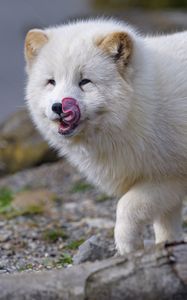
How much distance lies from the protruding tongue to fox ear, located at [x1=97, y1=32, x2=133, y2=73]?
0.44 meters

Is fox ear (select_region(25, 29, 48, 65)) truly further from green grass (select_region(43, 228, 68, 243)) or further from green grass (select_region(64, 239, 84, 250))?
green grass (select_region(43, 228, 68, 243))

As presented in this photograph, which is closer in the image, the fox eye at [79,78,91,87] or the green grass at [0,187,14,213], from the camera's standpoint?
the fox eye at [79,78,91,87]

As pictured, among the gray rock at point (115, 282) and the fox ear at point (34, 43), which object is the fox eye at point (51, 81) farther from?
the gray rock at point (115, 282)

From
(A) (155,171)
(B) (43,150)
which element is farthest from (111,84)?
(B) (43,150)

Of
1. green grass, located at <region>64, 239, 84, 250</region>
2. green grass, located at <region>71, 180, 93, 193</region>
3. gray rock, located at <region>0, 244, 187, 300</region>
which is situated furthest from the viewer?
green grass, located at <region>71, 180, 93, 193</region>

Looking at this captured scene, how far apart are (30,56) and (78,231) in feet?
6.82

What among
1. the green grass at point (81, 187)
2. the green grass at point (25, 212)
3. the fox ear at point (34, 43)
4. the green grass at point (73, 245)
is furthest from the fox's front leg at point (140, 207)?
the green grass at point (81, 187)

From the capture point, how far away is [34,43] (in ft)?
18.7

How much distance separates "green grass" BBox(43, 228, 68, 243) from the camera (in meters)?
7.00

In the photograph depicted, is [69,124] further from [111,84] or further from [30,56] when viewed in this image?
[30,56]

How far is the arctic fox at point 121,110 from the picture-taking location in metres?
5.31

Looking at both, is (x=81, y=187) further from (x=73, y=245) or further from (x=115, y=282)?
(x=115, y=282)

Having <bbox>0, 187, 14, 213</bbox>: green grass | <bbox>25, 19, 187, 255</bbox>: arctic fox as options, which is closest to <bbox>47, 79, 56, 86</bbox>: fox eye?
<bbox>25, 19, 187, 255</bbox>: arctic fox

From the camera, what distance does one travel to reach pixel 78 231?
7.34 metres
